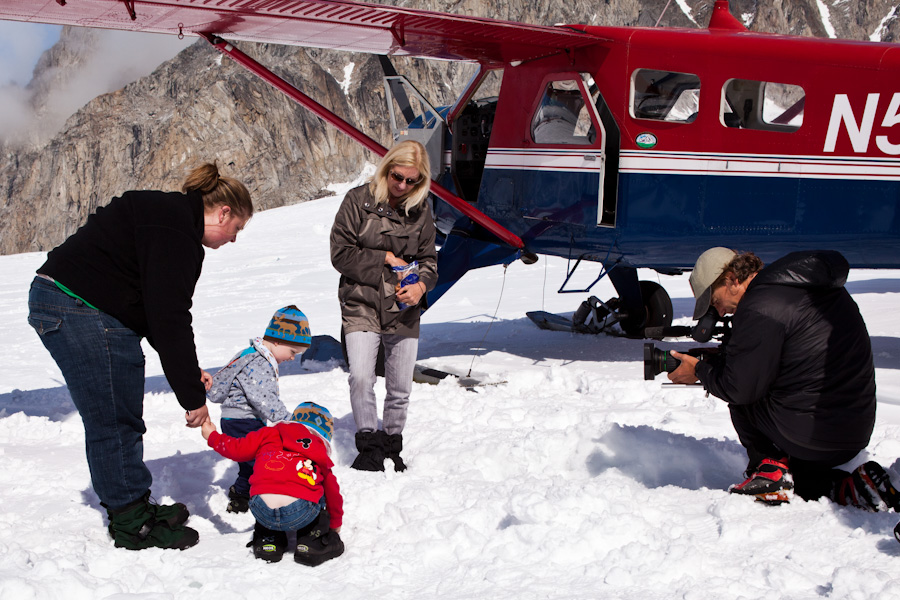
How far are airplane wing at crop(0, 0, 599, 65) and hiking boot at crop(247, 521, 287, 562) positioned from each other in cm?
371

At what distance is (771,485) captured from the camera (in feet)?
10.2

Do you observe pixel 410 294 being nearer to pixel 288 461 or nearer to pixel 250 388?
pixel 250 388

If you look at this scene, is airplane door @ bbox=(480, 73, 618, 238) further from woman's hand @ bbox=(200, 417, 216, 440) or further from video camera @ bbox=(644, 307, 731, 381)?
woman's hand @ bbox=(200, 417, 216, 440)

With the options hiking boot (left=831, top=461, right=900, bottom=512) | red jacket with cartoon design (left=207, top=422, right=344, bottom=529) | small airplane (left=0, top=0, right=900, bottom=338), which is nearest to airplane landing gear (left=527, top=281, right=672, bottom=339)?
small airplane (left=0, top=0, right=900, bottom=338)

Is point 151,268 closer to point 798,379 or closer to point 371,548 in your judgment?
point 371,548

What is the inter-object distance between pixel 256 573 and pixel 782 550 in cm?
193

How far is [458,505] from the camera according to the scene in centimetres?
335

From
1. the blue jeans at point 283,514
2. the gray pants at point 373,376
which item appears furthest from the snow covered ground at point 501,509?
the gray pants at point 373,376

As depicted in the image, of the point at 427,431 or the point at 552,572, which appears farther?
the point at 427,431

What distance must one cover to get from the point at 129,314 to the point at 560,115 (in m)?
4.29

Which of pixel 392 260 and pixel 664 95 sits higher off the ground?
pixel 664 95

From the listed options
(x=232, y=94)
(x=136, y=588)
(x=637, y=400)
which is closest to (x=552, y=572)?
(x=136, y=588)

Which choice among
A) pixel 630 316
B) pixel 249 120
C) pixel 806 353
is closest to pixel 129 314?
pixel 806 353

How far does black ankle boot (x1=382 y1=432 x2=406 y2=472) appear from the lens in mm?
3828
